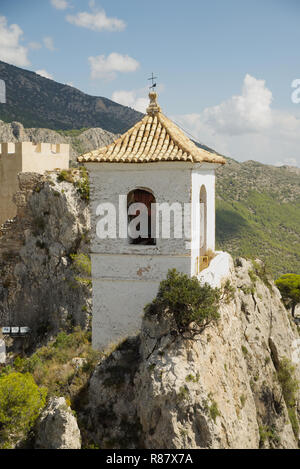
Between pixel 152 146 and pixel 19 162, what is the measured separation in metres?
22.8

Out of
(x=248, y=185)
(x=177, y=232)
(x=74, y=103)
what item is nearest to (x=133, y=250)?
(x=177, y=232)

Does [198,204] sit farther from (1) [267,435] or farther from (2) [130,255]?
(1) [267,435]

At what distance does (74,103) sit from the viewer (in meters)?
112

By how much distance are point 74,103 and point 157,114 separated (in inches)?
4006

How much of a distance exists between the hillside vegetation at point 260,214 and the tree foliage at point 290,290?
8166 mm

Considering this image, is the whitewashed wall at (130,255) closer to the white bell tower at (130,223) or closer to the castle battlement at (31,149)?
the white bell tower at (130,223)

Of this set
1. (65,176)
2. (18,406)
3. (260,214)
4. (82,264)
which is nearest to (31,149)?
(65,176)

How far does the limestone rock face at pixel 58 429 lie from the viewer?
35.7ft

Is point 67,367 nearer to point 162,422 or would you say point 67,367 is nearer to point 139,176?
point 162,422

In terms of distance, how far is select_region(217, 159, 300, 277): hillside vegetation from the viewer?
6412cm

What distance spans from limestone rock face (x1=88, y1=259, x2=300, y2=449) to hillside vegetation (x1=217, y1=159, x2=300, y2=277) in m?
40.3

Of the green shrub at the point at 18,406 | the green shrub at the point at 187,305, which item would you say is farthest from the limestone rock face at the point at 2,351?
the green shrub at the point at 187,305

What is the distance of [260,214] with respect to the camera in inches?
3036

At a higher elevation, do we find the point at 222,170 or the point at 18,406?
the point at 222,170
